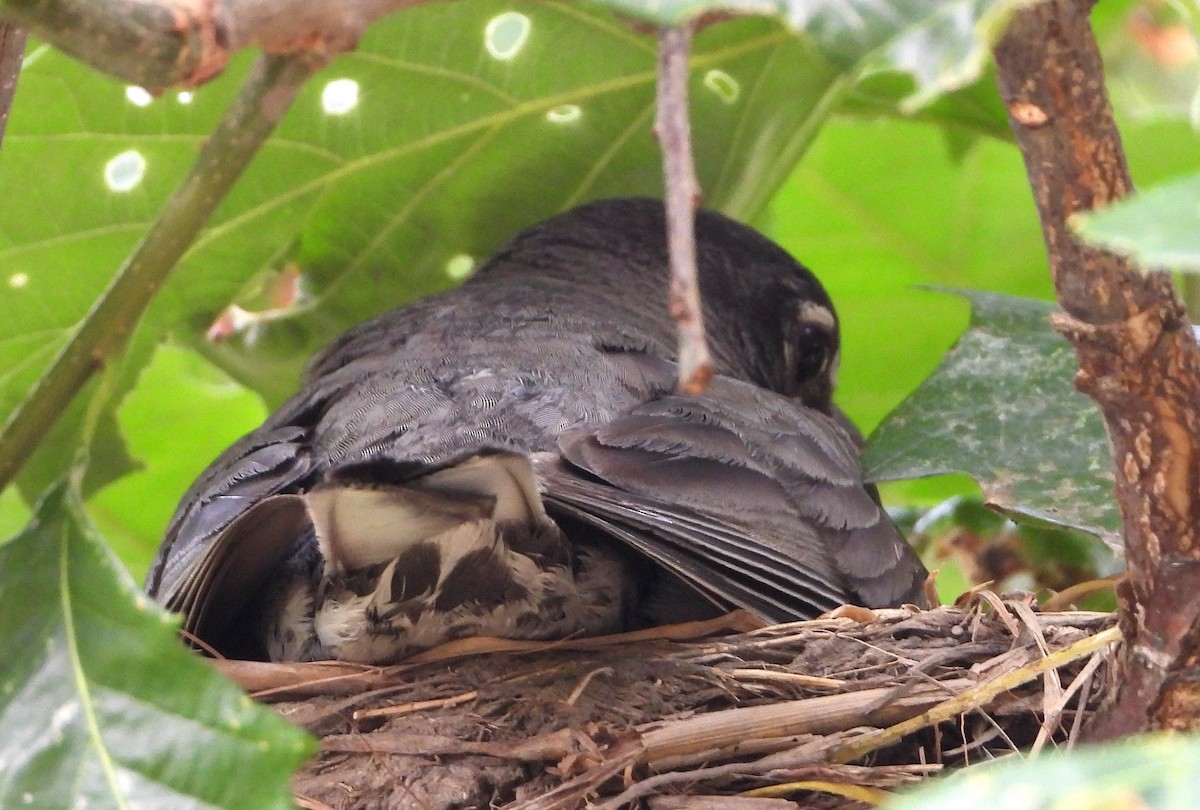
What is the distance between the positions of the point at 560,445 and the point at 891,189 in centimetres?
165

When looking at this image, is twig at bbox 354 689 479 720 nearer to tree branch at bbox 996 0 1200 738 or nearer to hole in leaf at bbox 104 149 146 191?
tree branch at bbox 996 0 1200 738

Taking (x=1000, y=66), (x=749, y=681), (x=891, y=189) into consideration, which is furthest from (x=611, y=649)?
(x=891, y=189)

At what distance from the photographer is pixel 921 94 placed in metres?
0.85

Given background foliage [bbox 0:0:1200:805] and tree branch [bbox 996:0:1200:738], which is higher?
background foliage [bbox 0:0:1200:805]

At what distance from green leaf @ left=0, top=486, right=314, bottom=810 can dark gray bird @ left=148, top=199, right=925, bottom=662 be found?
→ 218 mm

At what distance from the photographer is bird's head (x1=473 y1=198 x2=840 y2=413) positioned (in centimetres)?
265

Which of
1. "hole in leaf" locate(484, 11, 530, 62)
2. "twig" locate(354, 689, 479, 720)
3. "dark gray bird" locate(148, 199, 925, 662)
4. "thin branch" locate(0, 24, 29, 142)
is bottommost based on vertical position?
"twig" locate(354, 689, 479, 720)

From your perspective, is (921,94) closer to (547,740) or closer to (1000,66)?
(1000,66)

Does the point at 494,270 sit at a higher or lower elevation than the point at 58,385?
higher

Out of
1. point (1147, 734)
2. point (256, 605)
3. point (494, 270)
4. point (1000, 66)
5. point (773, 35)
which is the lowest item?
point (1147, 734)

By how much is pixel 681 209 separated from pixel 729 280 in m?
1.96

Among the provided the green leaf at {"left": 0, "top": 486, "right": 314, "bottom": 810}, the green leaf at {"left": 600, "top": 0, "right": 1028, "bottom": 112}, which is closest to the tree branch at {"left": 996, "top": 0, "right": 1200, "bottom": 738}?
the green leaf at {"left": 600, "top": 0, "right": 1028, "bottom": 112}

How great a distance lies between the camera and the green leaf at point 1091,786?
0.56 m

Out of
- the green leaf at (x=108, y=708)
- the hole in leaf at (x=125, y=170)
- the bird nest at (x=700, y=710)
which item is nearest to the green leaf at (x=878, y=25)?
the green leaf at (x=108, y=708)
